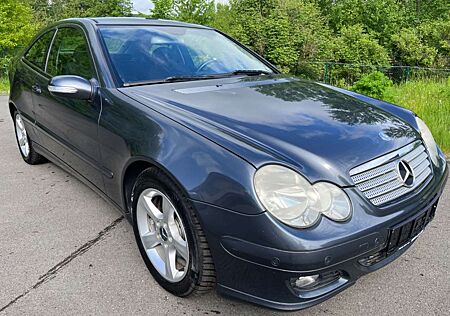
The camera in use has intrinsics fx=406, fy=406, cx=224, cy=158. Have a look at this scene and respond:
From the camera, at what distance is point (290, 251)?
1675mm

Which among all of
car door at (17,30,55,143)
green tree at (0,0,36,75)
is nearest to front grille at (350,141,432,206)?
car door at (17,30,55,143)

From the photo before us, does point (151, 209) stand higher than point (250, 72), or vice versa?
point (250, 72)

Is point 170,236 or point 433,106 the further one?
point 433,106

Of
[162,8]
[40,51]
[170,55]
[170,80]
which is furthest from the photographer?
[162,8]

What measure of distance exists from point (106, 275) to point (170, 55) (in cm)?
162

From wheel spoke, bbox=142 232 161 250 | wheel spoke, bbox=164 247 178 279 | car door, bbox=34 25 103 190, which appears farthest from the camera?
car door, bbox=34 25 103 190

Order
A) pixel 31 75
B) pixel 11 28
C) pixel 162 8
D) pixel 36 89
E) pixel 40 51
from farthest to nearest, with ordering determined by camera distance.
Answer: pixel 162 8 → pixel 11 28 → pixel 40 51 → pixel 31 75 → pixel 36 89

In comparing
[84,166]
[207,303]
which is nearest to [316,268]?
[207,303]

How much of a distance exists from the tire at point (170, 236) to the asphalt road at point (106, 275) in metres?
0.13

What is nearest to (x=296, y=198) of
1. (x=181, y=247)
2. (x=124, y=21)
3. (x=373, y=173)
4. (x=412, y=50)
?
(x=373, y=173)

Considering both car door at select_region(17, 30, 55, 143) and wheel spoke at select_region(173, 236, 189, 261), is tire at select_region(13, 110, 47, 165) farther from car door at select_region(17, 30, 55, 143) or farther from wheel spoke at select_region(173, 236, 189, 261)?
wheel spoke at select_region(173, 236, 189, 261)

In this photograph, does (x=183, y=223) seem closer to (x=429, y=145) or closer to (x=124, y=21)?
(x=429, y=145)

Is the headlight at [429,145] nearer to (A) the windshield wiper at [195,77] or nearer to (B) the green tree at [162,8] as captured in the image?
(A) the windshield wiper at [195,77]

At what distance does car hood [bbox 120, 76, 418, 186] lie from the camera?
188 centimetres
